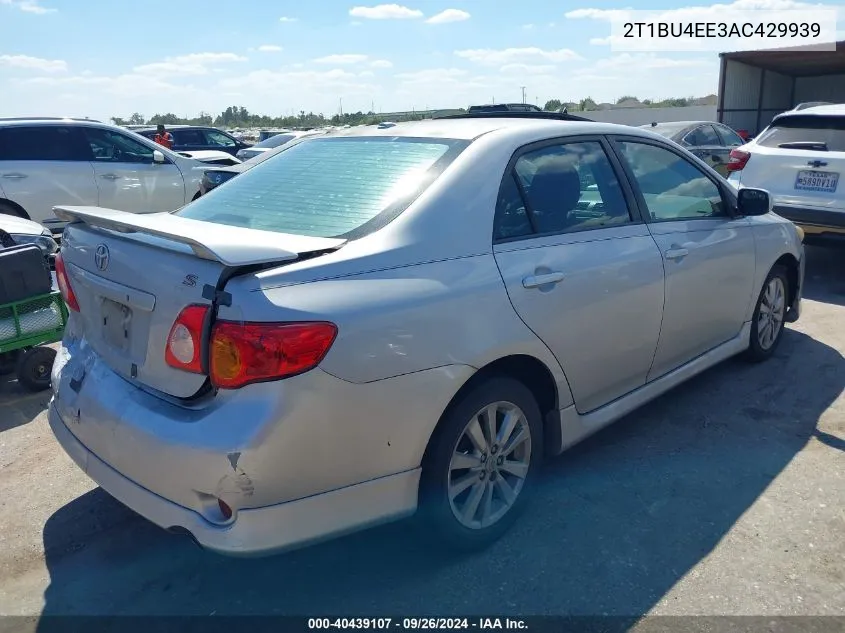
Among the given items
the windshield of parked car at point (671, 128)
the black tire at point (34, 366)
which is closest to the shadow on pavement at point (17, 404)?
the black tire at point (34, 366)

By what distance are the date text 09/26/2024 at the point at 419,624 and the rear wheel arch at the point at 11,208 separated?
309 inches

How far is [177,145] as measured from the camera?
18406 mm

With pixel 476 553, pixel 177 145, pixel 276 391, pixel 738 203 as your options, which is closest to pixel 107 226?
pixel 276 391

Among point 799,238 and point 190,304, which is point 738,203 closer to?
point 799,238

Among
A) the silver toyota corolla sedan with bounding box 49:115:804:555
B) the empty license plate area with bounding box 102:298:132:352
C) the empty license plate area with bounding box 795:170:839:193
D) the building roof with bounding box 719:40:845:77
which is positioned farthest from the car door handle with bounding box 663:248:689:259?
the building roof with bounding box 719:40:845:77

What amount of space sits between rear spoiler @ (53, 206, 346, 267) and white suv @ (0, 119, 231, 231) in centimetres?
683

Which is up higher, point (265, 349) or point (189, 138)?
point (189, 138)

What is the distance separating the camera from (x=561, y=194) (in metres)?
3.24

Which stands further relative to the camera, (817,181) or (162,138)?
(162,138)

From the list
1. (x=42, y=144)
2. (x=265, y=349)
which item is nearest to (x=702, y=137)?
(x=42, y=144)

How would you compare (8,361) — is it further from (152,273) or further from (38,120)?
(38,120)

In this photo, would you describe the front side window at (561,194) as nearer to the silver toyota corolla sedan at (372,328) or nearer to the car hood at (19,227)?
the silver toyota corolla sedan at (372,328)

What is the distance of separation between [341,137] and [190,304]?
5.22ft

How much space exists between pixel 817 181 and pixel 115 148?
844 centimetres
